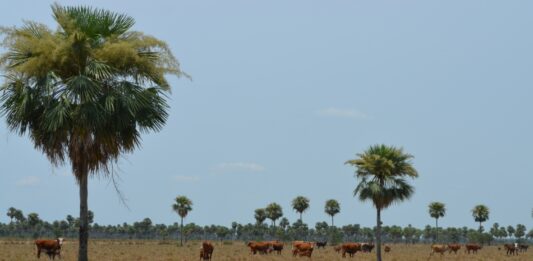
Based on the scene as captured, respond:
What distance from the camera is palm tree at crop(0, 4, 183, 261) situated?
1493 cm

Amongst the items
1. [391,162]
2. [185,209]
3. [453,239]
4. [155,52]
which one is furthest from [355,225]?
[155,52]

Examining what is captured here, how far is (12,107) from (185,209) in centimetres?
8891

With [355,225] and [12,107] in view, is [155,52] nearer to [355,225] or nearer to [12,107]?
[12,107]

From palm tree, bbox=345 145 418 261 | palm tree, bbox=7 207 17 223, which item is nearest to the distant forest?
palm tree, bbox=7 207 17 223

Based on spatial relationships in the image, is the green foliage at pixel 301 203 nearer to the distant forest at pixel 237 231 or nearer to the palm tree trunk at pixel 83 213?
the distant forest at pixel 237 231

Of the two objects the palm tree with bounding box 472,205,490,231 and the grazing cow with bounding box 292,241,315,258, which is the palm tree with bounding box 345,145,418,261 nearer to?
Result: the grazing cow with bounding box 292,241,315,258

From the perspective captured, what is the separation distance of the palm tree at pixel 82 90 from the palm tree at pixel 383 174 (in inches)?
655

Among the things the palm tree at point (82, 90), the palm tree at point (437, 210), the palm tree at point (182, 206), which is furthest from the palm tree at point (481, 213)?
the palm tree at point (82, 90)

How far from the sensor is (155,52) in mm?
16188

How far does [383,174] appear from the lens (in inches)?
1219

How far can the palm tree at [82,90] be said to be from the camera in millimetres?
14930

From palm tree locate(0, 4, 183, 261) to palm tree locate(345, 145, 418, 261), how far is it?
1663 centimetres

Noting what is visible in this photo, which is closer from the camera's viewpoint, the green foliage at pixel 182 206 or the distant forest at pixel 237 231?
the green foliage at pixel 182 206

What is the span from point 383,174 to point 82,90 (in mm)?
18988
